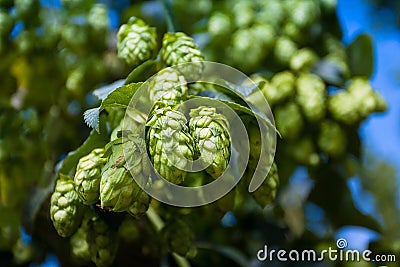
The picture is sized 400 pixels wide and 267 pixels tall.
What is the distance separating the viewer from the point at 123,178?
73 centimetres

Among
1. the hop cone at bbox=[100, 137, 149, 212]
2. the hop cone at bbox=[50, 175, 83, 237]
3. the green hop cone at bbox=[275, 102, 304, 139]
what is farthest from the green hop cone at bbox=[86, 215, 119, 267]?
the green hop cone at bbox=[275, 102, 304, 139]

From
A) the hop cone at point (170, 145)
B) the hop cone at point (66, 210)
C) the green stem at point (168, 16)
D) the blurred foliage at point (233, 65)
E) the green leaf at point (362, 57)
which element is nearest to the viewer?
the hop cone at point (170, 145)

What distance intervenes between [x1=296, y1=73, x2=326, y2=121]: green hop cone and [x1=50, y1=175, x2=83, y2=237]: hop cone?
62cm

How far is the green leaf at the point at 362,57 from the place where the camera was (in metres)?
1.49

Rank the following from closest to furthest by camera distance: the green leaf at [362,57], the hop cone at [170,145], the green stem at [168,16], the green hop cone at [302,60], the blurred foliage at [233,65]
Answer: the hop cone at [170,145] → the green stem at [168,16] → the blurred foliage at [233,65] → the green hop cone at [302,60] → the green leaf at [362,57]

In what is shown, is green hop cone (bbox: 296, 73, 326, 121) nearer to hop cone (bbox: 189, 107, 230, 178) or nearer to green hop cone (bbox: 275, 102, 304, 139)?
green hop cone (bbox: 275, 102, 304, 139)

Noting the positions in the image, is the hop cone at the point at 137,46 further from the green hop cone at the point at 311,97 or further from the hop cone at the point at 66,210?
the green hop cone at the point at 311,97

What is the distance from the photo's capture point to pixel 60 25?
1363mm

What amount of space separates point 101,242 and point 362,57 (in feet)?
2.96

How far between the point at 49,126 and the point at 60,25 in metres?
0.23

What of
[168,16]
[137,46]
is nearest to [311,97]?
[168,16]

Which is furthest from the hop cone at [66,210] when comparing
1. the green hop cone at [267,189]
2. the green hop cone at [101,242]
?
the green hop cone at [267,189]

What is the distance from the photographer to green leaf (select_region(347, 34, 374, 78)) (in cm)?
149

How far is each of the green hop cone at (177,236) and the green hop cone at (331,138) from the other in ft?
1.58
